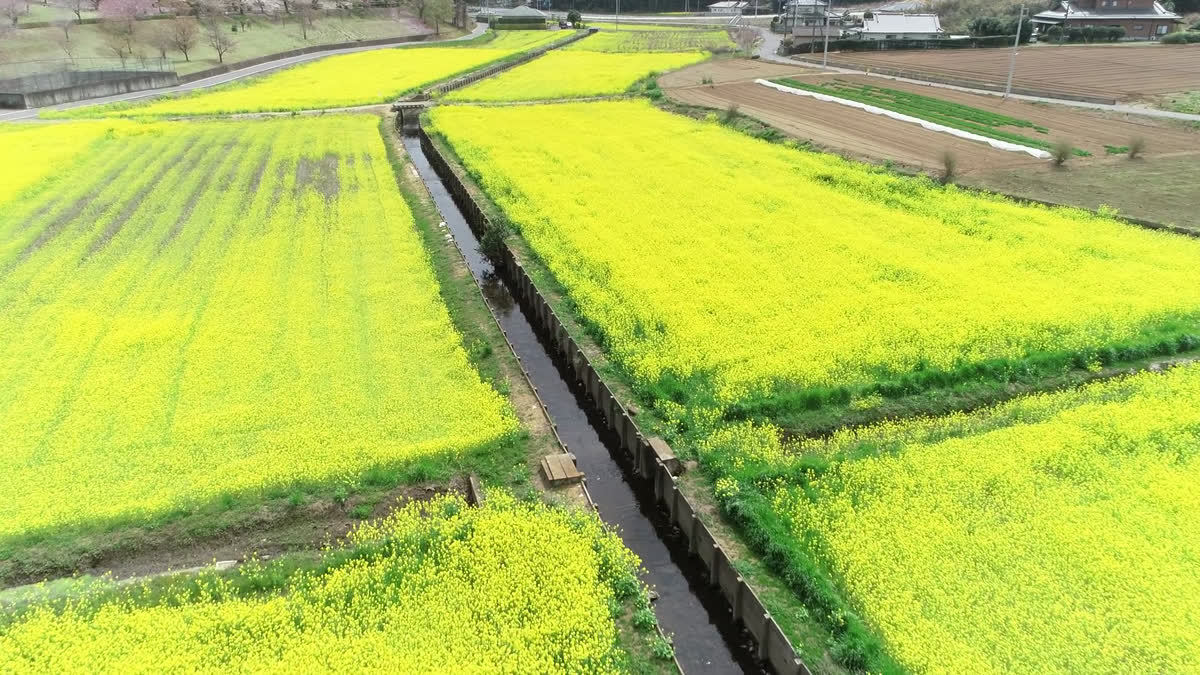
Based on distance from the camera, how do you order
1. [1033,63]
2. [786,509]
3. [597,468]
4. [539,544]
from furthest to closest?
1. [1033,63]
2. [597,468]
3. [786,509]
4. [539,544]

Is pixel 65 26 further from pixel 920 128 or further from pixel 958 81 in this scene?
pixel 958 81

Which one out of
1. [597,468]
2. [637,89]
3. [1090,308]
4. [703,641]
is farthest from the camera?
[637,89]

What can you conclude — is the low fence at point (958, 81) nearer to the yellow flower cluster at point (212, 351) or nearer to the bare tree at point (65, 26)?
the yellow flower cluster at point (212, 351)

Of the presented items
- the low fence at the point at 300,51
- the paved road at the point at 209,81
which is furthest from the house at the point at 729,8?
the paved road at the point at 209,81

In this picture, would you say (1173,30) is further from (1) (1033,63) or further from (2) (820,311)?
(2) (820,311)

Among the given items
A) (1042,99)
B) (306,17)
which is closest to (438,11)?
(306,17)

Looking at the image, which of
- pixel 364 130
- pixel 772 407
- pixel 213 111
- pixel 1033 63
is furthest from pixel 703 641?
pixel 1033 63
